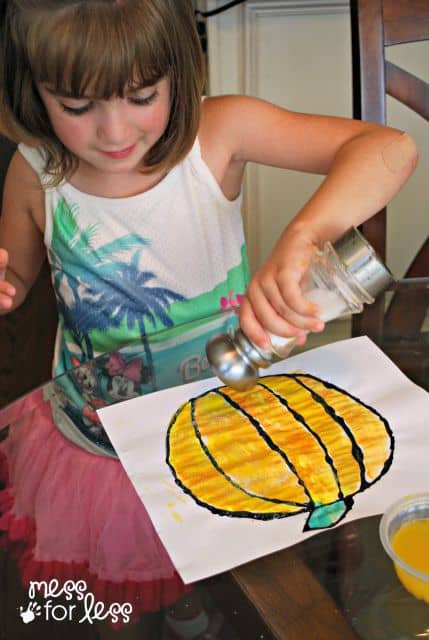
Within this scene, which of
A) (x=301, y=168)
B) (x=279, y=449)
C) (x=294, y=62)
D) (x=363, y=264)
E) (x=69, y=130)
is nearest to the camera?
(x=363, y=264)

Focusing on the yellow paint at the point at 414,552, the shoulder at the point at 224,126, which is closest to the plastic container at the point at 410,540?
the yellow paint at the point at 414,552

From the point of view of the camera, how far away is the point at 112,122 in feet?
2.34

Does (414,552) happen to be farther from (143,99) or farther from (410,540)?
(143,99)

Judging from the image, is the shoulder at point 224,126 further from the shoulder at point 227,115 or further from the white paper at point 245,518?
the white paper at point 245,518

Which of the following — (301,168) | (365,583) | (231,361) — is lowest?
(365,583)

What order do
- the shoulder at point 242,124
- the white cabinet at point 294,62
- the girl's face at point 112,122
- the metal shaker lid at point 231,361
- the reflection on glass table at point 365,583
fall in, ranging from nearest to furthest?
A: 1. the reflection on glass table at point 365,583
2. the metal shaker lid at point 231,361
3. the girl's face at point 112,122
4. the shoulder at point 242,124
5. the white cabinet at point 294,62

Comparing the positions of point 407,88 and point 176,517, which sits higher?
point 407,88

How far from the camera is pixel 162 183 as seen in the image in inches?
35.7

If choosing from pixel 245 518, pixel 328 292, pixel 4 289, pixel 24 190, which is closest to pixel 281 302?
pixel 328 292

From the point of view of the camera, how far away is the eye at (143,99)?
0.72m

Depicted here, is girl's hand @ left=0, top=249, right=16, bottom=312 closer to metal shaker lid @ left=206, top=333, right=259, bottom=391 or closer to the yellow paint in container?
→ metal shaker lid @ left=206, top=333, right=259, bottom=391

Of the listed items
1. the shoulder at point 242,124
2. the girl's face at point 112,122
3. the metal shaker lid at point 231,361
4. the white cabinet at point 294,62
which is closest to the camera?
the metal shaker lid at point 231,361

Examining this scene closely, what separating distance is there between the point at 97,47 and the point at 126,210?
0.89 ft

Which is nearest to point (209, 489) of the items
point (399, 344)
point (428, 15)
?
point (399, 344)
